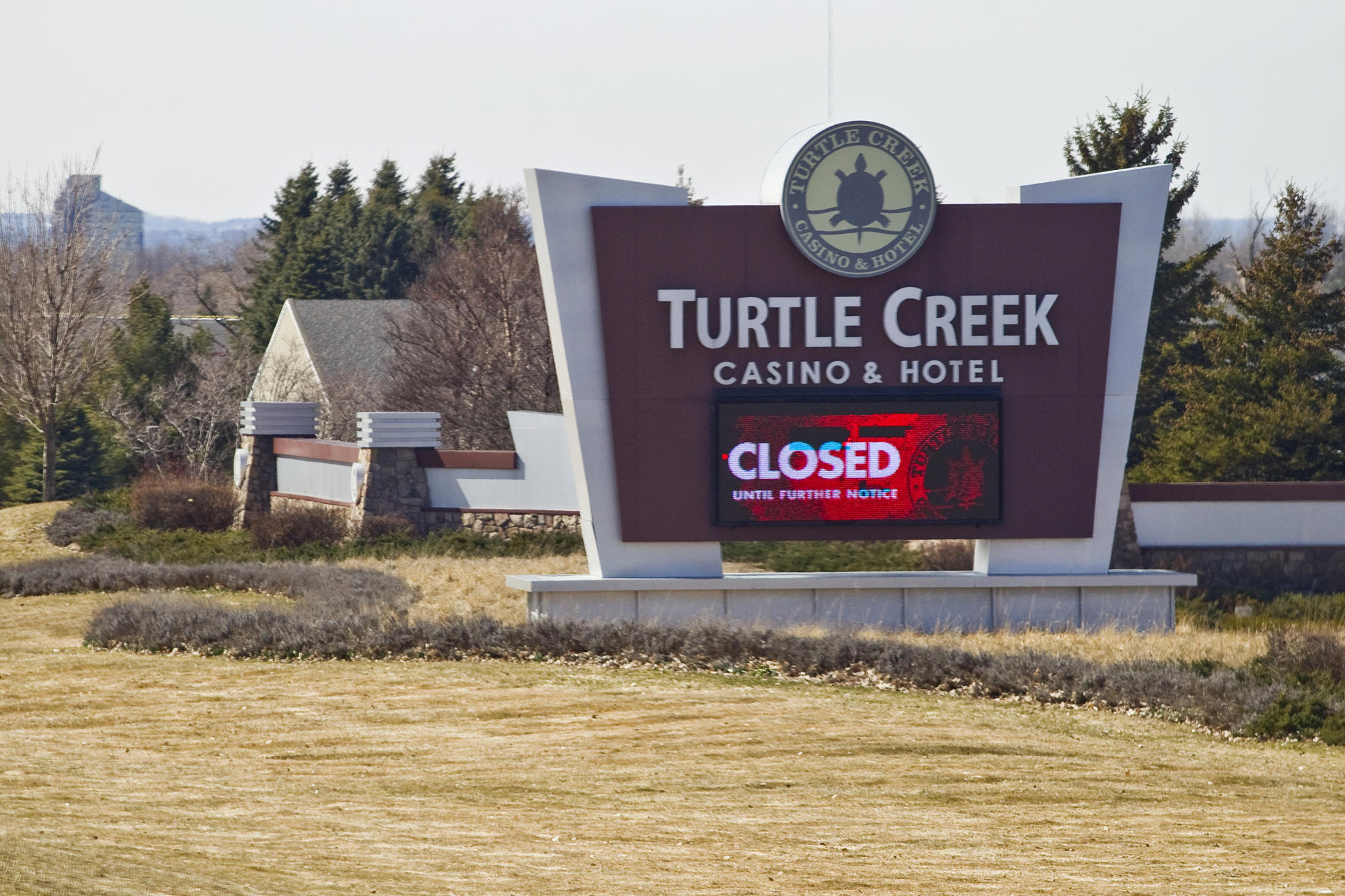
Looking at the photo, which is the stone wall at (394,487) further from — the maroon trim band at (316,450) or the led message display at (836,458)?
the led message display at (836,458)

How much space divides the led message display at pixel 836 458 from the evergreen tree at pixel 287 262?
41648mm

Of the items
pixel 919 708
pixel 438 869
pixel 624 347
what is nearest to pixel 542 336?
pixel 624 347

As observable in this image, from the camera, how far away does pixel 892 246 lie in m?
20.6

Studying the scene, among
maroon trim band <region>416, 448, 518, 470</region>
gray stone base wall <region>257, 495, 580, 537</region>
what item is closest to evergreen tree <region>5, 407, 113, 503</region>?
gray stone base wall <region>257, 495, 580, 537</region>

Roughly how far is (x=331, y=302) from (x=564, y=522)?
27.7m

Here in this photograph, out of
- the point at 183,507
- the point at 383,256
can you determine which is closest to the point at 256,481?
the point at 183,507

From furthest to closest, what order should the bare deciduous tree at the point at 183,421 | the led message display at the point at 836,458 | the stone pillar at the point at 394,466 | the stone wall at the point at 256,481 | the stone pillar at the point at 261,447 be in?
the bare deciduous tree at the point at 183,421 < the stone pillar at the point at 261,447 < the stone wall at the point at 256,481 < the stone pillar at the point at 394,466 < the led message display at the point at 836,458

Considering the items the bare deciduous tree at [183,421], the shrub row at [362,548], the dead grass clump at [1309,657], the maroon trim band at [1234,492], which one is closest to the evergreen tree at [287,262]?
the bare deciduous tree at [183,421]

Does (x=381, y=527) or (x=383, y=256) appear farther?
(x=383, y=256)

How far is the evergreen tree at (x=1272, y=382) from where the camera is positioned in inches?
1335

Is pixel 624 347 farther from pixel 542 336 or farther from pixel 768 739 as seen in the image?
pixel 542 336

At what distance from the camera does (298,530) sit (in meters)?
31.5

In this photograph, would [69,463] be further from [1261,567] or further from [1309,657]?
[1309,657]

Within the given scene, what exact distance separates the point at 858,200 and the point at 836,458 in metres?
3.43
